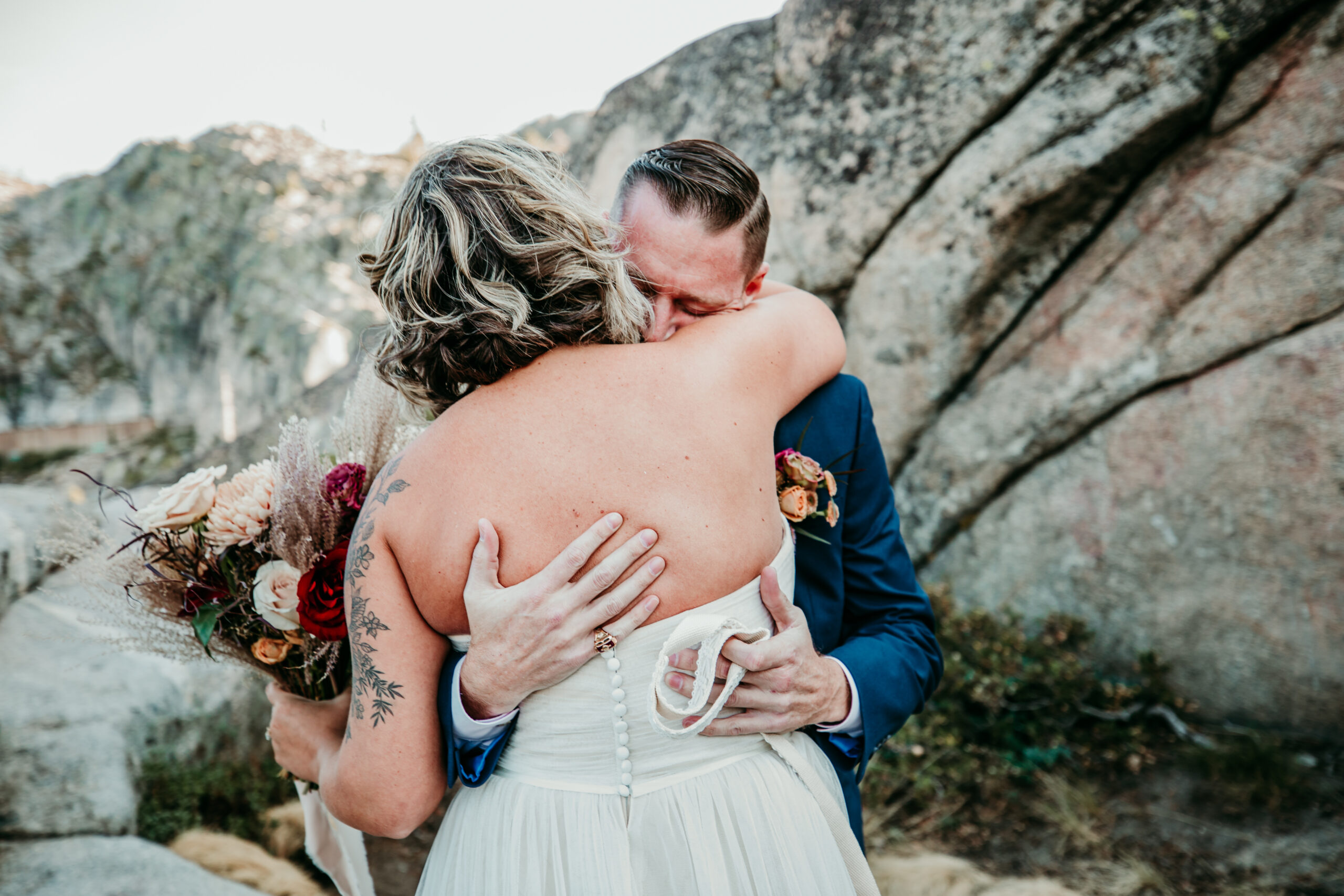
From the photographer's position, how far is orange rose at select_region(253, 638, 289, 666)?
1.71 m

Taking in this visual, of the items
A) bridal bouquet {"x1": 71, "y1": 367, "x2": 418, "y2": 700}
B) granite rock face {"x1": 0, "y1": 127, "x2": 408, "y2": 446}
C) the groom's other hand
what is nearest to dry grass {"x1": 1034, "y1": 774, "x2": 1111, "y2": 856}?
the groom's other hand

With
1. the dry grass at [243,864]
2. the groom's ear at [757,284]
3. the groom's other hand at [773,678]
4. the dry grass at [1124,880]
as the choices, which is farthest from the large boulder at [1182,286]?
the dry grass at [243,864]

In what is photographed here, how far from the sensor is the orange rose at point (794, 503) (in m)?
1.66

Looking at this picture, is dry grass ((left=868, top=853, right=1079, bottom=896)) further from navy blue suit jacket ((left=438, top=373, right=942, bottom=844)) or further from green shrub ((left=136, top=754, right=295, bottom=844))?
green shrub ((left=136, top=754, right=295, bottom=844))

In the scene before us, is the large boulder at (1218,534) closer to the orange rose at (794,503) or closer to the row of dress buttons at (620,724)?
the orange rose at (794,503)

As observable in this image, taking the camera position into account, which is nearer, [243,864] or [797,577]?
[797,577]

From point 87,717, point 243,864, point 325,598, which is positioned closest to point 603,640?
point 325,598

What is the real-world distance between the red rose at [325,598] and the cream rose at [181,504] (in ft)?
1.05

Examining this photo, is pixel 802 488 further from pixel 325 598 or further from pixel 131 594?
pixel 131 594

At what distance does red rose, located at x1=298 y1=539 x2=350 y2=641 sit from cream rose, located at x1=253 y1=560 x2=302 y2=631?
35 mm

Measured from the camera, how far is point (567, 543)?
1.37 m

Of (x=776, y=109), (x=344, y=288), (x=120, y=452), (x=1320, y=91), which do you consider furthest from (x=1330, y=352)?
(x=120, y=452)

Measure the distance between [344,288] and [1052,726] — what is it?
1071 centimetres

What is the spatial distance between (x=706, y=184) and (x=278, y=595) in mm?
1344
